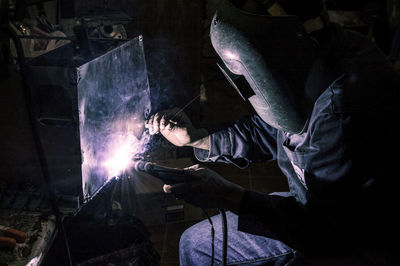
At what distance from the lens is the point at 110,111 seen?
1386 mm

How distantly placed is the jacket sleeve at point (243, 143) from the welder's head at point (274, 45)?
688 mm

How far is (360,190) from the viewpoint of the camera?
105cm

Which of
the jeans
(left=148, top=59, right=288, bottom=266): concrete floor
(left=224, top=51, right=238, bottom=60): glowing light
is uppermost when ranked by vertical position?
(left=224, top=51, right=238, bottom=60): glowing light

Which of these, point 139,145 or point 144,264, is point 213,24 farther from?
point 144,264

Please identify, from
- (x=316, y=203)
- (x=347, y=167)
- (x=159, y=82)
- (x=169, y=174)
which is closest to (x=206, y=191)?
(x=169, y=174)

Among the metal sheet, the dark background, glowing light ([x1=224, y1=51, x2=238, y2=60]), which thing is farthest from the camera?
the dark background

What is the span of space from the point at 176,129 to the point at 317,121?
37.0 inches

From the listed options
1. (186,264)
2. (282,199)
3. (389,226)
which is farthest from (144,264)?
(389,226)

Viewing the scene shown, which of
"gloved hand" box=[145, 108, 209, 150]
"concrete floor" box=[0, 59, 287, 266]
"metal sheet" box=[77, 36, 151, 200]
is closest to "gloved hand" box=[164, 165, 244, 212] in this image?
"metal sheet" box=[77, 36, 151, 200]

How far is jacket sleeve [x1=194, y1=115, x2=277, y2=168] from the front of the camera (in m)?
1.85

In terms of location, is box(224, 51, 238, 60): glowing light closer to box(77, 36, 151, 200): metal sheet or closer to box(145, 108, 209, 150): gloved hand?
box(77, 36, 151, 200): metal sheet

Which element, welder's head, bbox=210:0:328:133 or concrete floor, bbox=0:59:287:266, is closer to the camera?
welder's head, bbox=210:0:328:133

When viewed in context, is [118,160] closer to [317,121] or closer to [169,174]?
[169,174]

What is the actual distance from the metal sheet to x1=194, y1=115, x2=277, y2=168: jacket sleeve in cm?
50
